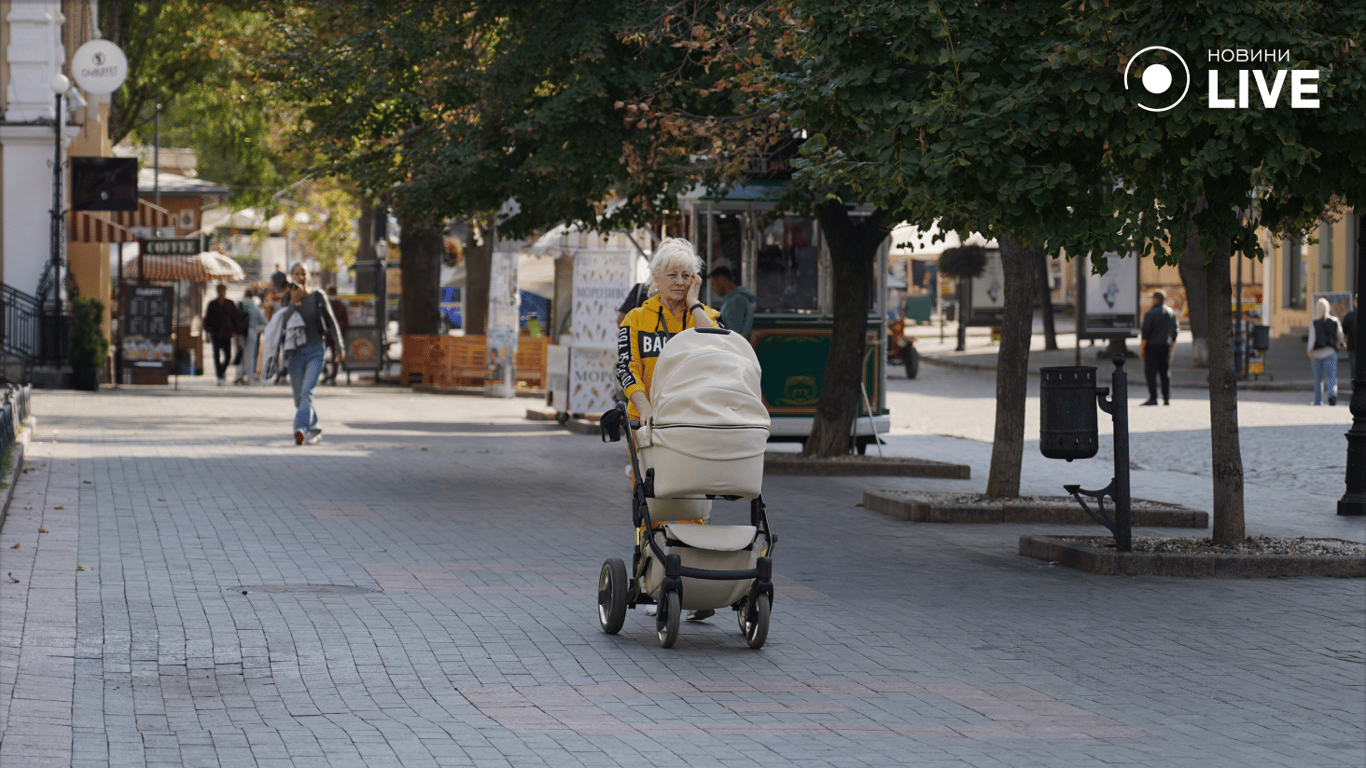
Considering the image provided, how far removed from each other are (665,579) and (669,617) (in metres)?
0.17

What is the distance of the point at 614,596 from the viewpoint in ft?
25.9

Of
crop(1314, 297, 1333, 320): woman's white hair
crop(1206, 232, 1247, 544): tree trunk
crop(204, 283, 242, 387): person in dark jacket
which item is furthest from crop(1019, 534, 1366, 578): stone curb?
crop(204, 283, 242, 387): person in dark jacket

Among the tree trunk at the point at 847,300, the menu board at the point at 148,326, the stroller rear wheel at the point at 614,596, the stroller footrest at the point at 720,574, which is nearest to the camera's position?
the stroller footrest at the point at 720,574

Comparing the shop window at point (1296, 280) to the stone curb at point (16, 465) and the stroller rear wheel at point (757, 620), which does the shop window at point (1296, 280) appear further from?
the stroller rear wheel at point (757, 620)

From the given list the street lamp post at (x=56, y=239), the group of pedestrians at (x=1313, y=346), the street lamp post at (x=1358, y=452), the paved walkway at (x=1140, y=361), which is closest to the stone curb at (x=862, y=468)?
the street lamp post at (x=1358, y=452)

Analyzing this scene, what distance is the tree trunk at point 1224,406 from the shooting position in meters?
10.7

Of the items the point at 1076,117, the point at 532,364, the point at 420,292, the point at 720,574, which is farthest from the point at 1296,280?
the point at 720,574

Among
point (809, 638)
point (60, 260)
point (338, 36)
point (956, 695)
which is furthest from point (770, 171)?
point (60, 260)

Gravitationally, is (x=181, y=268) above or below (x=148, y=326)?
above

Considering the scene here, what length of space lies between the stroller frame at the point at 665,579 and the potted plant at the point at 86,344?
21.8m

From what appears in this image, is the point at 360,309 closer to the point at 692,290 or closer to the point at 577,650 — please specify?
the point at 692,290

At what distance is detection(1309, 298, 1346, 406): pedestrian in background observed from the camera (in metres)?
26.5

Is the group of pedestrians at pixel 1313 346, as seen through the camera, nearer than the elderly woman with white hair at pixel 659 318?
No

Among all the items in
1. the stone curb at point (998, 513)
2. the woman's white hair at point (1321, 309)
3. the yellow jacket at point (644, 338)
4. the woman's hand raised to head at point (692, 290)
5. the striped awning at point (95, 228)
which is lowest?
the stone curb at point (998, 513)
